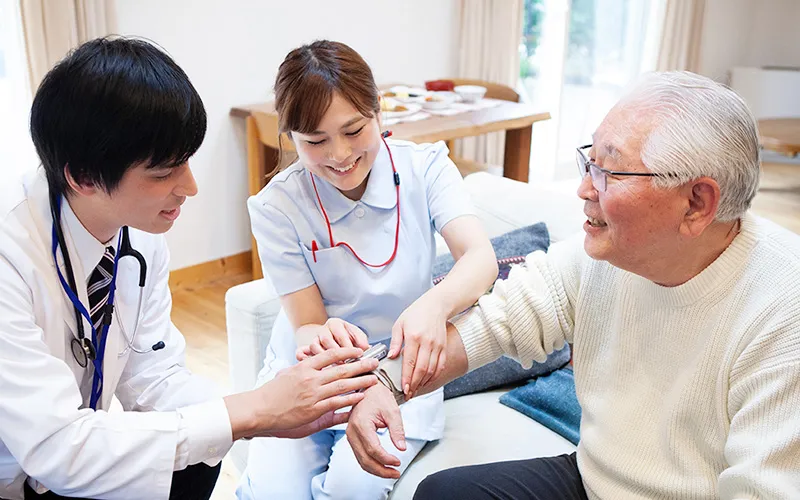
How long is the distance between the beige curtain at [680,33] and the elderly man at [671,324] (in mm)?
5002

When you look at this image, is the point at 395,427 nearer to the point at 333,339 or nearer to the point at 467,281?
the point at 333,339

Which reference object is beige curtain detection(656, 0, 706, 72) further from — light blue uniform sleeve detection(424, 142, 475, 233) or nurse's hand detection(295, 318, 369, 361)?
nurse's hand detection(295, 318, 369, 361)

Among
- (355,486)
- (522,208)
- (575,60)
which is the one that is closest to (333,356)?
(355,486)

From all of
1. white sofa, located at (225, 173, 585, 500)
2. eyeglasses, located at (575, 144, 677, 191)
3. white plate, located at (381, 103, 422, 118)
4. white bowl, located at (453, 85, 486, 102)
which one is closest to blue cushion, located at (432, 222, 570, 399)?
white sofa, located at (225, 173, 585, 500)

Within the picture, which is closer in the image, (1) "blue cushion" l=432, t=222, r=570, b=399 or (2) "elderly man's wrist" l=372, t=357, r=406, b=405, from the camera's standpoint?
(2) "elderly man's wrist" l=372, t=357, r=406, b=405

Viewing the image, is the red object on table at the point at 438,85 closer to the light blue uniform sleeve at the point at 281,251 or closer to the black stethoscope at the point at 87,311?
the light blue uniform sleeve at the point at 281,251

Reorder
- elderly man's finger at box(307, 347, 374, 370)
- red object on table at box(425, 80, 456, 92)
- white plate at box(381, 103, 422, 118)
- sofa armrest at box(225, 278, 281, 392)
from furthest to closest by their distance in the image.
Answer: red object on table at box(425, 80, 456, 92) < white plate at box(381, 103, 422, 118) < sofa armrest at box(225, 278, 281, 392) < elderly man's finger at box(307, 347, 374, 370)

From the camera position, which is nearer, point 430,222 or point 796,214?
point 430,222

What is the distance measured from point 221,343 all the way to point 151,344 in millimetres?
1679

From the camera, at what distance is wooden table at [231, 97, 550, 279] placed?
339 centimetres

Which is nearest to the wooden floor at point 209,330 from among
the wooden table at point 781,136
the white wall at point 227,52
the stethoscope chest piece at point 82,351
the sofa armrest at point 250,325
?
the white wall at point 227,52

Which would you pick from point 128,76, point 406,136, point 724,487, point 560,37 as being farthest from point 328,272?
point 560,37

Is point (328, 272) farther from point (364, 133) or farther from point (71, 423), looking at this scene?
point (71, 423)

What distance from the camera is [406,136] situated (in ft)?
10.5
